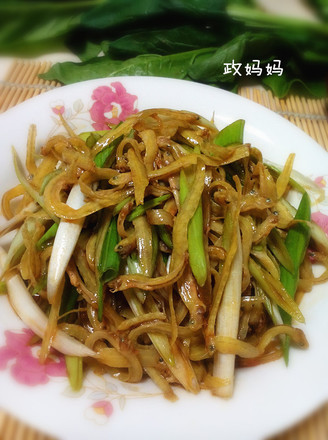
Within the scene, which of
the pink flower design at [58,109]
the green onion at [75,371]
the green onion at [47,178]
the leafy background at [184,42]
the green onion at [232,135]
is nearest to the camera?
the green onion at [75,371]

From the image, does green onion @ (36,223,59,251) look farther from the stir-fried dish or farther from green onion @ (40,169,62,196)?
green onion @ (40,169,62,196)

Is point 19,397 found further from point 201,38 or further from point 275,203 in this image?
point 201,38

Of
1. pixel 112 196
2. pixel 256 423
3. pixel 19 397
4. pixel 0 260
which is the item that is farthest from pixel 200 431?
pixel 0 260

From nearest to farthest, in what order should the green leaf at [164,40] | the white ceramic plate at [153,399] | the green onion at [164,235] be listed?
the white ceramic plate at [153,399], the green onion at [164,235], the green leaf at [164,40]

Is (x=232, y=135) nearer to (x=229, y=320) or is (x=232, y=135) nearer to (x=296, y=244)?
(x=296, y=244)

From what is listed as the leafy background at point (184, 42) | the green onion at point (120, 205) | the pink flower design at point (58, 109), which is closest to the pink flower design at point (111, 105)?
the pink flower design at point (58, 109)

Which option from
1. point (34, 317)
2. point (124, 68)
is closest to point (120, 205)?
point (34, 317)

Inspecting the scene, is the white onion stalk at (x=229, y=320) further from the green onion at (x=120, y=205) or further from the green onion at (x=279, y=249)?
the green onion at (x=120, y=205)
